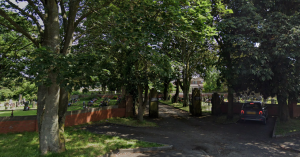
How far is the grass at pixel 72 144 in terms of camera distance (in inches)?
259

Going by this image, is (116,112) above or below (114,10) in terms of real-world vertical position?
below

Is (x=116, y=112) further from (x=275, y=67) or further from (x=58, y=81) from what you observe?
(x=275, y=67)

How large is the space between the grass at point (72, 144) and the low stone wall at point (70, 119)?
0.54 meters

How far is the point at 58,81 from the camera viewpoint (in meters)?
5.16

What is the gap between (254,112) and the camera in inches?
495

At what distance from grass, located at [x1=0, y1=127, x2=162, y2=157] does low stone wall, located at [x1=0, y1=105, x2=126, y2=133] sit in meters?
0.54

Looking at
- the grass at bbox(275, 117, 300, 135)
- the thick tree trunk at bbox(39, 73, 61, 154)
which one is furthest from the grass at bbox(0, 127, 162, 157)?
the grass at bbox(275, 117, 300, 135)

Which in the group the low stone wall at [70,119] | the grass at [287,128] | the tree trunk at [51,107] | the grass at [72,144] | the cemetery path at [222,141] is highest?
the tree trunk at [51,107]

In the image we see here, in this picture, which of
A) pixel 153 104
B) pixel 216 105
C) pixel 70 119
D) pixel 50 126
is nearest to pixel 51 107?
pixel 50 126

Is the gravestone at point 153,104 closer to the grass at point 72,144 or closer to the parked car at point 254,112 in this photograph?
the parked car at point 254,112

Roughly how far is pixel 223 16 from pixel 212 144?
27.2 feet

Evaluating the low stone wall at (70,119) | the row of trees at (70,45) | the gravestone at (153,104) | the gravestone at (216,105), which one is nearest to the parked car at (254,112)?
the gravestone at (216,105)

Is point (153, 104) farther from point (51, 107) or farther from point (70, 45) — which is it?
point (51, 107)

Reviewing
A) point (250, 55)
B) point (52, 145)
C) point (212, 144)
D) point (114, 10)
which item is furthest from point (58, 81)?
point (250, 55)
